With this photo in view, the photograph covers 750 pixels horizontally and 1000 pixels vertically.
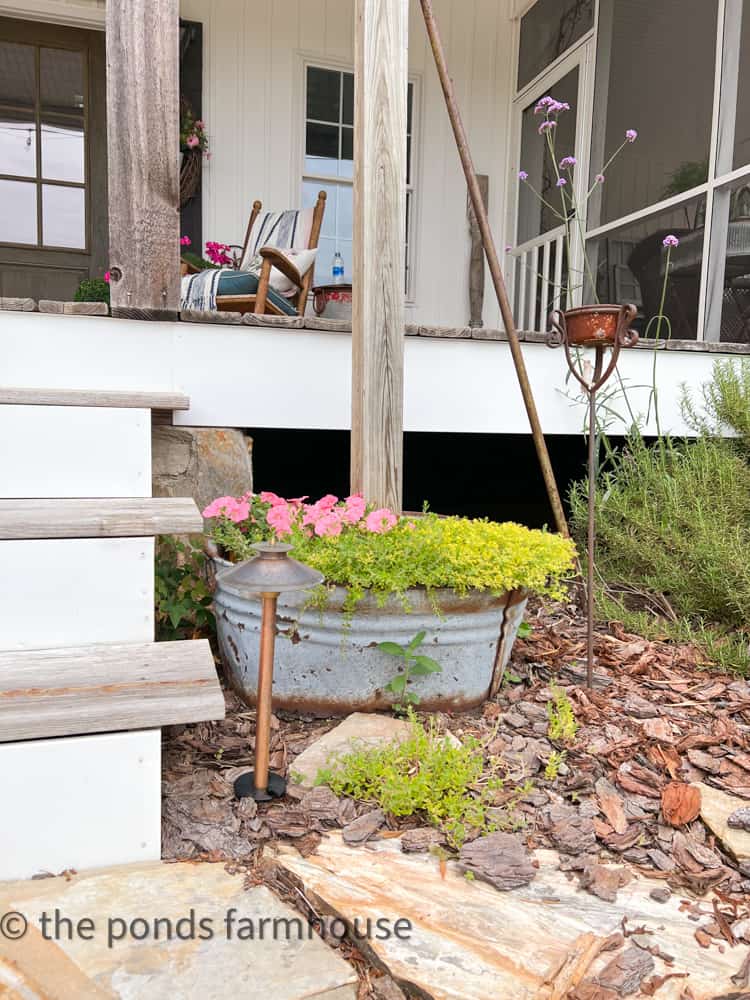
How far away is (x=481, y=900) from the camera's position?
3.14 feet

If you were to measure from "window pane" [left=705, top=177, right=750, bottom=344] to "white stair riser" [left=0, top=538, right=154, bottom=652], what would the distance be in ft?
9.20

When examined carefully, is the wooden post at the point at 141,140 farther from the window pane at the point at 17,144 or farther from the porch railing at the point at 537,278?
the window pane at the point at 17,144

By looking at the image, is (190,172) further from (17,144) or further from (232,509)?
(232,509)

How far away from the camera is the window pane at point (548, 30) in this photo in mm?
4094

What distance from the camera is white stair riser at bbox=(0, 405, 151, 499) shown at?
1.45m

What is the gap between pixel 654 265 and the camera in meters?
3.64

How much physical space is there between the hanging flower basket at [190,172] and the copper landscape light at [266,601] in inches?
140

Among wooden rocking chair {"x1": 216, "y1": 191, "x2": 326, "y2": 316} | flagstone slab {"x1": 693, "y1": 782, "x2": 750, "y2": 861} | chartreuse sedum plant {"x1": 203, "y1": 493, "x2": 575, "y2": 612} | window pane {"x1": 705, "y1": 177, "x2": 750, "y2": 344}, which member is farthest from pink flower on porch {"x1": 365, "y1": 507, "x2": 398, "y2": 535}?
window pane {"x1": 705, "y1": 177, "x2": 750, "y2": 344}

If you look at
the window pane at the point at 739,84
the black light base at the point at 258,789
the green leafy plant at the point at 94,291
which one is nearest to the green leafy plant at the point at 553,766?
the black light base at the point at 258,789

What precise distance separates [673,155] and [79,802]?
3708 millimetres

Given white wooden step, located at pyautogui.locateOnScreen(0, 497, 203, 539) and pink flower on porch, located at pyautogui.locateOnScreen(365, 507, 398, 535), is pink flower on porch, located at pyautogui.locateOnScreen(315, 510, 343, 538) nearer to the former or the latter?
pink flower on porch, located at pyautogui.locateOnScreen(365, 507, 398, 535)

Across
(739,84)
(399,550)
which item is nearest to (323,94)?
(739,84)

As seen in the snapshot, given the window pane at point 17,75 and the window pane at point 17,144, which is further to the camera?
the window pane at point 17,144

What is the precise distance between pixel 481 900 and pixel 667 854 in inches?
12.8
